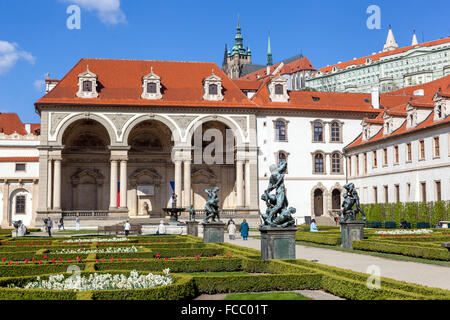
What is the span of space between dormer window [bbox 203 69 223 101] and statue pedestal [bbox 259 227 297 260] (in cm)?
3785

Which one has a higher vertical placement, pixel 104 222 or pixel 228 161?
pixel 228 161

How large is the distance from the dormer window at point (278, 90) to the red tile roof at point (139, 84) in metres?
3.23

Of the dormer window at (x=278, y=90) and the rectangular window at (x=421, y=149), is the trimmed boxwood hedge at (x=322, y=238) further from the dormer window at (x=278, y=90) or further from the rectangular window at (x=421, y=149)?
the dormer window at (x=278, y=90)

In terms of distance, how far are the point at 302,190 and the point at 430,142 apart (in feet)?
56.2

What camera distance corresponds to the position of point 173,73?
57.1 meters

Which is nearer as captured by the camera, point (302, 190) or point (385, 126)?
point (385, 126)

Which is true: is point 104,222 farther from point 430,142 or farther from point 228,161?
point 430,142

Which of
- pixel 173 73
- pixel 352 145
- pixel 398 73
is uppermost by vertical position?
pixel 398 73

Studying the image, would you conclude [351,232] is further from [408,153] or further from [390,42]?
[390,42]

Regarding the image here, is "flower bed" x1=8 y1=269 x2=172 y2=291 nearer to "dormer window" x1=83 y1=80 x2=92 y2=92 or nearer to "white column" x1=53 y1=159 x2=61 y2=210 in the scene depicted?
"white column" x1=53 y1=159 x2=61 y2=210

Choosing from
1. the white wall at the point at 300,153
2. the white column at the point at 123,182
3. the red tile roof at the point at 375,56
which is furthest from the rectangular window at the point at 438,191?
the red tile roof at the point at 375,56

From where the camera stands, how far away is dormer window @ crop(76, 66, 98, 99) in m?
51.5
